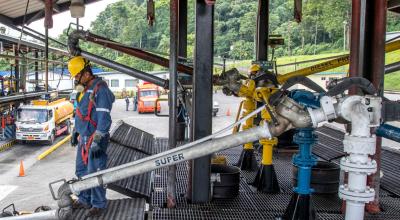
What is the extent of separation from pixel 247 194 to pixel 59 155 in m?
15.9

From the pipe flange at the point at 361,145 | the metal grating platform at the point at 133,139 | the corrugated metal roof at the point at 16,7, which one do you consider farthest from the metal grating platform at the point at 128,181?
the corrugated metal roof at the point at 16,7

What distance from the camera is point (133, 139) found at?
8.59 metres

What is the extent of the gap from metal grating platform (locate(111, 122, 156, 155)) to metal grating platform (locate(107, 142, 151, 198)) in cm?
51

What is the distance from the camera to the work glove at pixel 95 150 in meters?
4.54

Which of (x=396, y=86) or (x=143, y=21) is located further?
(x=143, y=21)

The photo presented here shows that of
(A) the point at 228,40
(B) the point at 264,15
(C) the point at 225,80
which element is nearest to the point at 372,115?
(C) the point at 225,80

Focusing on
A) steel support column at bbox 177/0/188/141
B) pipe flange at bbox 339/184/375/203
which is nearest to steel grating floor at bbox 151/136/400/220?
pipe flange at bbox 339/184/375/203

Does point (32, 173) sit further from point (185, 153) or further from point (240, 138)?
point (240, 138)

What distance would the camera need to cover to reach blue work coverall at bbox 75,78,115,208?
457 cm

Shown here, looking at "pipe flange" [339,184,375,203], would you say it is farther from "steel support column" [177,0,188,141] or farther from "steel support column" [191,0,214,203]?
"steel support column" [177,0,188,141]

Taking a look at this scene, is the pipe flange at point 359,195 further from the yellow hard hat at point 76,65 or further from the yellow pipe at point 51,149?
the yellow pipe at point 51,149

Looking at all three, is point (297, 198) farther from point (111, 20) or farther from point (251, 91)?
point (111, 20)

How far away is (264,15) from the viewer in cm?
1018

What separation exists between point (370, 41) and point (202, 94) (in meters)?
1.80
